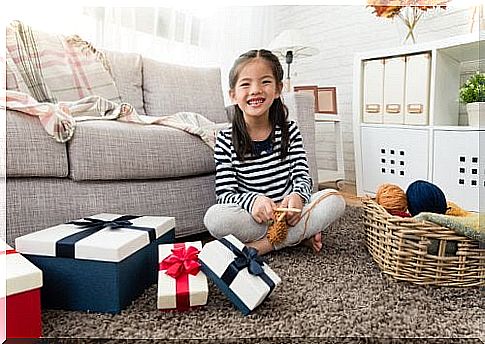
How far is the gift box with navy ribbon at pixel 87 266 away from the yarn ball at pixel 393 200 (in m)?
0.53

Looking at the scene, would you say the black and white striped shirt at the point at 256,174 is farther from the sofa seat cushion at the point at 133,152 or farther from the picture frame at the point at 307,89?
the picture frame at the point at 307,89

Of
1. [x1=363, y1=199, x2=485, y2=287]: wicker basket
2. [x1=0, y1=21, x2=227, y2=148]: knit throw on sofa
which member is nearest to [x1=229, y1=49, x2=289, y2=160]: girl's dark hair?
[x1=0, y1=21, x2=227, y2=148]: knit throw on sofa

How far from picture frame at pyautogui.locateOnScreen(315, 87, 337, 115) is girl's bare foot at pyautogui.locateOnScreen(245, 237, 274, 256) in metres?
0.75

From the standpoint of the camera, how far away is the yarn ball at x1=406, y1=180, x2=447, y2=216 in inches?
39.9

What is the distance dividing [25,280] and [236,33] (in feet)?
3.35

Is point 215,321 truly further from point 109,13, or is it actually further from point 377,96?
point 109,13

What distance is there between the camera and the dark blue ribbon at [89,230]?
0.80 meters

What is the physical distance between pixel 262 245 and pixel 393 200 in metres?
0.30

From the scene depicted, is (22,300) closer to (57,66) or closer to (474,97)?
(57,66)

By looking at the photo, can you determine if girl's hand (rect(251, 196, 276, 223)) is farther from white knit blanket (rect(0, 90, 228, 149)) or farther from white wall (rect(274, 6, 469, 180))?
white wall (rect(274, 6, 469, 180))

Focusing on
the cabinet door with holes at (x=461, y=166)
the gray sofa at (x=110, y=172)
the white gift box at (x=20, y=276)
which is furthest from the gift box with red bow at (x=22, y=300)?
the cabinet door with holes at (x=461, y=166)

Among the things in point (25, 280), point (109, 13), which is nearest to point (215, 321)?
point (25, 280)

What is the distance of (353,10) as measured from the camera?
5.52ft

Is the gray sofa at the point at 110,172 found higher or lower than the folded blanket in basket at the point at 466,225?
higher
